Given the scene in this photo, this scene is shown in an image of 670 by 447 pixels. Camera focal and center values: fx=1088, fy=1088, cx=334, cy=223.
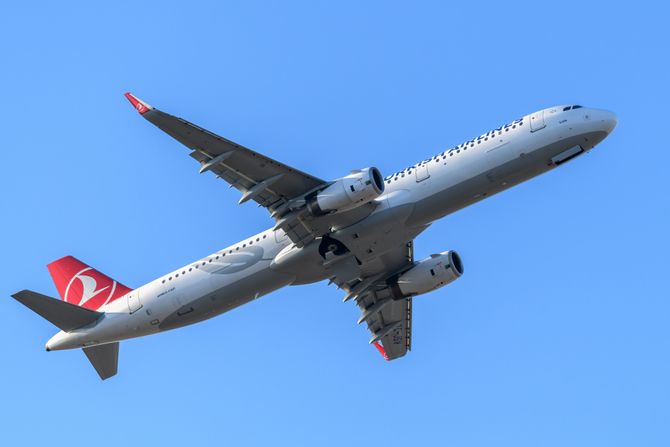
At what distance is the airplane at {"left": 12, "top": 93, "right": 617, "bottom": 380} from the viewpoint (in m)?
58.8

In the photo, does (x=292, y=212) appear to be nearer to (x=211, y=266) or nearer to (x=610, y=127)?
(x=211, y=266)

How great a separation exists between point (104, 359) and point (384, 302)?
18.1 metres

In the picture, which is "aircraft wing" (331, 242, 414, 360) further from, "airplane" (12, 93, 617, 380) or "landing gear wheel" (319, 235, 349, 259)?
"landing gear wheel" (319, 235, 349, 259)

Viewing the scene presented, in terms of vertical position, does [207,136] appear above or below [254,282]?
above

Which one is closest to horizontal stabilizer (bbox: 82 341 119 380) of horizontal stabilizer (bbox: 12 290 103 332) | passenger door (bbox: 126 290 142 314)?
horizontal stabilizer (bbox: 12 290 103 332)

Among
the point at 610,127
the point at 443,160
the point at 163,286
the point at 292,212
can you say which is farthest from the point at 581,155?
the point at 163,286

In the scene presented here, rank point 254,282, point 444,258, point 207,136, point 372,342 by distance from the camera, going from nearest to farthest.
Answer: point 207,136, point 254,282, point 444,258, point 372,342

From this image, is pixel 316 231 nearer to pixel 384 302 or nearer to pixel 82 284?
pixel 384 302

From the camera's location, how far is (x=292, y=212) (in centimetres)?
5997

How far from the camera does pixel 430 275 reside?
67.7 m

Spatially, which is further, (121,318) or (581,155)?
(121,318)

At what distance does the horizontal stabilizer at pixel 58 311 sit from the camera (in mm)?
62156

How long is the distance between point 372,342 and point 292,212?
15.6 meters

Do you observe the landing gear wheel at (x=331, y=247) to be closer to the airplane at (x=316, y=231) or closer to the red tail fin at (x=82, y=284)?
the airplane at (x=316, y=231)
